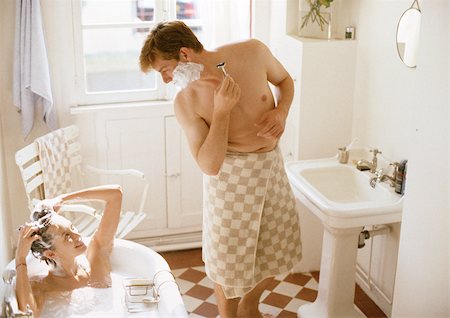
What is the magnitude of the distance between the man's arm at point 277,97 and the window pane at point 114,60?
4.76 ft

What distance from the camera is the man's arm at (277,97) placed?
296 cm

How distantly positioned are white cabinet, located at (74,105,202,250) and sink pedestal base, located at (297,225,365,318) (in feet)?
3.98

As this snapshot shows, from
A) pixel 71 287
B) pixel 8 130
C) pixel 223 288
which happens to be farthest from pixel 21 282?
pixel 8 130

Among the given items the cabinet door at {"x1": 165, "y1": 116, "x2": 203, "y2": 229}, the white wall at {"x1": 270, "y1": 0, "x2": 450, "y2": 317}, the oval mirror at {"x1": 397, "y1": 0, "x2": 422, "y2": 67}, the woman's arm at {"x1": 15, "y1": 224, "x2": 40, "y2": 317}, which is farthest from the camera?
the cabinet door at {"x1": 165, "y1": 116, "x2": 203, "y2": 229}

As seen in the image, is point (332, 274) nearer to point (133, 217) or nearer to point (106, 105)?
point (133, 217)

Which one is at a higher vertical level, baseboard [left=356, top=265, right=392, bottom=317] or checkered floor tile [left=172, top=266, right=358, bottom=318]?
baseboard [left=356, top=265, right=392, bottom=317]

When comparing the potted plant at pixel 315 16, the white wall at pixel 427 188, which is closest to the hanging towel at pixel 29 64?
the potted plant at pixel 315 16

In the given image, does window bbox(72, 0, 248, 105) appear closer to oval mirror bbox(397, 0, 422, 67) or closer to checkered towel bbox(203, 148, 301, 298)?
oval mirror bbox(397, 0, 422, 67)

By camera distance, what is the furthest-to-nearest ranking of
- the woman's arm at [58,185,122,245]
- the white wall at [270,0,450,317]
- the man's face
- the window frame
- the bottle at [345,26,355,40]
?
the window frame < the bottle at [345,26,355,40] < the woman's arm at [58,185,122,245] < the man's face < the white wall at [270,0,450,317]

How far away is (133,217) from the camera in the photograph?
13.7 feet

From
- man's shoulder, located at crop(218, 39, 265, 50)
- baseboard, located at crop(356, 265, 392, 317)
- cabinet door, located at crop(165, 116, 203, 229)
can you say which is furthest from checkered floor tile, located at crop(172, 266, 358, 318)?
man's shoulder, located at crop(218, 39, 265, 50)

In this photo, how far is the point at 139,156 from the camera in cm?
439

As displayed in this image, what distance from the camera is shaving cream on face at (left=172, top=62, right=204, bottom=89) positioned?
2830 millimetres

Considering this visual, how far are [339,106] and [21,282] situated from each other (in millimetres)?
2215
